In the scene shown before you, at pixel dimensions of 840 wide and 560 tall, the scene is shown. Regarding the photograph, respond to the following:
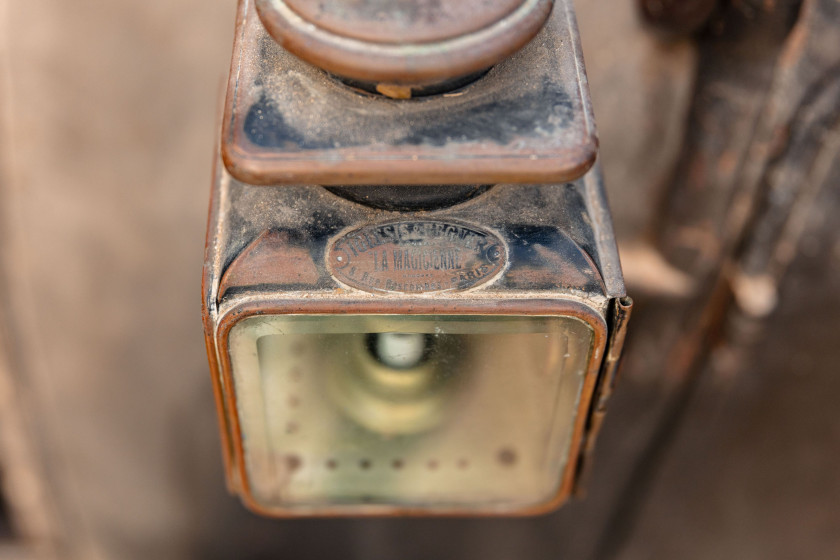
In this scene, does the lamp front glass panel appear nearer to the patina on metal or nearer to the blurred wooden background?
the patina on metal

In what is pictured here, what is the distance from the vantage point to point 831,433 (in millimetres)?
1450

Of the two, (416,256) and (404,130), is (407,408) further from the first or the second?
(404,130)

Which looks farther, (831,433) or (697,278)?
(831,433)

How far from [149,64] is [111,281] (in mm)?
379

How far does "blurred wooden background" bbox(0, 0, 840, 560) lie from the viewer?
1.17 meters

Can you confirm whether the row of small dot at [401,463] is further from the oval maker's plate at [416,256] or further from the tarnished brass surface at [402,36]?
the tarnished brass surface at [402,36]

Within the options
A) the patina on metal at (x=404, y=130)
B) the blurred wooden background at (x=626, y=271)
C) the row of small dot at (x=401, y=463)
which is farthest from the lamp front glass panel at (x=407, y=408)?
the blurred wooden background at (x=626, y=271)

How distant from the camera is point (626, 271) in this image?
1.33m

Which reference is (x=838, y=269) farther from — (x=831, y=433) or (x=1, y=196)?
(x=1, y=196)

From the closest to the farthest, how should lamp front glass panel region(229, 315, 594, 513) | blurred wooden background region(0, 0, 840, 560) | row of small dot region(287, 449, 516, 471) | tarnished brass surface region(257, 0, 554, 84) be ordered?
tarnished brass surface region(257, 0, 554, 84), lamp front glass panel region(229, 315, 594, 513), row of small dot region(287, 449, 516, 471), blurred wooden background region(0, 0, 840, 560)

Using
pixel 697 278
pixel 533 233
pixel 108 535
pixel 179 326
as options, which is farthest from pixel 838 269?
pixel 108 535

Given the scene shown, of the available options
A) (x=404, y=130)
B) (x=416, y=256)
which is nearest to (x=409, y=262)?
(x=416, y=256)

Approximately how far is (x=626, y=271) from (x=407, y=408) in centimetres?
64

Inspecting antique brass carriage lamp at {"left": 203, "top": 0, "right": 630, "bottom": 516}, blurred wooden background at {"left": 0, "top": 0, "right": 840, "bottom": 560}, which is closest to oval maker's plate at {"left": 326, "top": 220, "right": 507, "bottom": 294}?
antique brass carriage lamp at {"left": 203, "top": 0, "right": 630, "bottom": 516}
